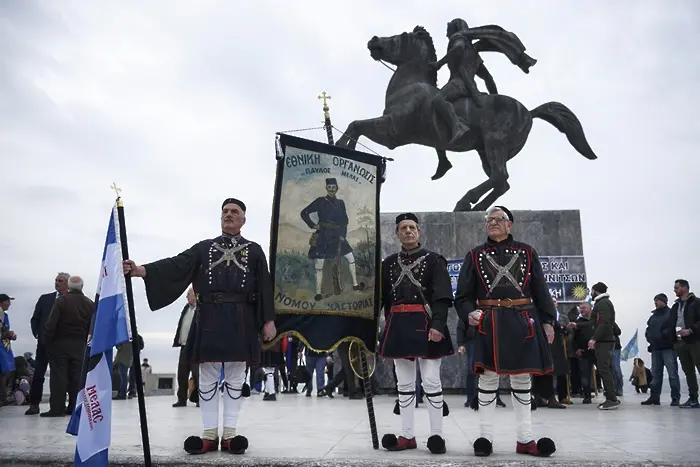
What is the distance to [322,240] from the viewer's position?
5.67m

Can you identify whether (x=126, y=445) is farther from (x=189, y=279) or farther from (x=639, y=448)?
(x=639, y=448)

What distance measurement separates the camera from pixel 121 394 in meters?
12.8

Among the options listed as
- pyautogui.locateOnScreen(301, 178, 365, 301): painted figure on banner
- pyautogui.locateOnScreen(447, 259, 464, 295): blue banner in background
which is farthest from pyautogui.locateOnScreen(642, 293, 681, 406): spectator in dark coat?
pyautogui.locateOnScreen(301, 178, 365, 301): painted figure on banner

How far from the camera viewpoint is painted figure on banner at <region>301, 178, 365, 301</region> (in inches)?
222

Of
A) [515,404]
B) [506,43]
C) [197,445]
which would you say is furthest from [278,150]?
[506,43]

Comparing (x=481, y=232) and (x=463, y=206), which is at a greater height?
(x=463, y=206)

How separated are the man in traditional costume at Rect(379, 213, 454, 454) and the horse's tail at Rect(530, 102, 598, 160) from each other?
32.0 feet

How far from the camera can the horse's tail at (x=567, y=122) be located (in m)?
14.2

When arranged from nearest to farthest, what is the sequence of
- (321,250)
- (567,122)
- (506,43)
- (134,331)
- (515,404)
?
(134,331) < (515,404) < (321,250) < (506,43) < (567,122)

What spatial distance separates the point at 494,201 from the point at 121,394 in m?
8.33

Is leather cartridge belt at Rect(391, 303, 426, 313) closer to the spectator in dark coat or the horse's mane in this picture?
the spectator in dark coat

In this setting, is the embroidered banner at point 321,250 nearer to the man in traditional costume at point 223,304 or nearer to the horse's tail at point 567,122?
the man in traditional costume at point 223,304

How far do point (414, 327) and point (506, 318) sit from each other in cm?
73

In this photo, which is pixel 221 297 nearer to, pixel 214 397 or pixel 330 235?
pixel 214 397
